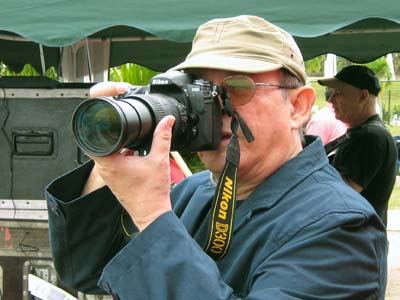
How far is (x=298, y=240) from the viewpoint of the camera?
135 cm

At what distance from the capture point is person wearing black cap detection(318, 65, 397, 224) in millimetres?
3809

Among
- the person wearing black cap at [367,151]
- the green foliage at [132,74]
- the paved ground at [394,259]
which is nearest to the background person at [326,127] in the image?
the paved ground at [394,259]

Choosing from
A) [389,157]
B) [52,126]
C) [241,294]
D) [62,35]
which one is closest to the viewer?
[241,294]

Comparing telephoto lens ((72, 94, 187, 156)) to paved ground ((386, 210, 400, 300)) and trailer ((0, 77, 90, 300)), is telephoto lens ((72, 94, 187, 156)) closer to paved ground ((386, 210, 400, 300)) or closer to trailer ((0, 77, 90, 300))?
trailer ((0, 77, 90, 300))

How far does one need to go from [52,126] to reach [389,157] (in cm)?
177

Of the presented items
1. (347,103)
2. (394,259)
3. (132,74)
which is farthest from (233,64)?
(394,259)

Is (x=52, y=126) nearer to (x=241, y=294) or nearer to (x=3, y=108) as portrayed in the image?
(x=3, y=108)

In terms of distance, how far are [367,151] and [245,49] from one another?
2440 millimetres

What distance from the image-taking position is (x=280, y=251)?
1354 millimetres

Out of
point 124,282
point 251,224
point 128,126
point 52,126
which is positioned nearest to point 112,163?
point 128,126

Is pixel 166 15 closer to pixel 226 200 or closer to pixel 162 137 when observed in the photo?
pixel 226 200

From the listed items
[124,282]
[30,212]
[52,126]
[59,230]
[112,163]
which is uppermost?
[112,163]

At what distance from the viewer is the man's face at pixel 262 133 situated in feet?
4.94

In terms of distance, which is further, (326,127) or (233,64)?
(326,127)
